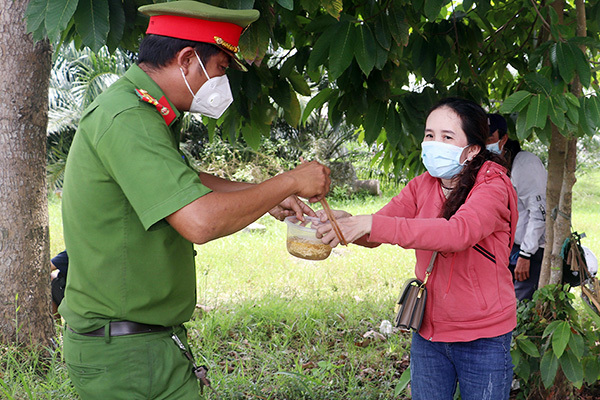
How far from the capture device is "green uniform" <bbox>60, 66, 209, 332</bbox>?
137 centimetres

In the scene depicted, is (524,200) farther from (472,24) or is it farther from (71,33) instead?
(71,33)

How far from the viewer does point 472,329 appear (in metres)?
1.82

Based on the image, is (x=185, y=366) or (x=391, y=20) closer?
(x=185, y=366)

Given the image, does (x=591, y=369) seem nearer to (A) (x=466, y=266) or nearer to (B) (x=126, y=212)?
(A) (x=466, y=266)

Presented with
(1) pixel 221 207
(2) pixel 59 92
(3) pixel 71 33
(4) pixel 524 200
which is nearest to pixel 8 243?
(3) pixel 71 33

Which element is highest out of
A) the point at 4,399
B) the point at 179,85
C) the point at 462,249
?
the point at 179,85

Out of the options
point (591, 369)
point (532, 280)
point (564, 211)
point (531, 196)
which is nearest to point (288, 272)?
point (532, 280)

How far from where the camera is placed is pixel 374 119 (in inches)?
96.3

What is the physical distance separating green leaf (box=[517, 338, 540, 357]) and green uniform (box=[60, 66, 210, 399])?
5.00 ft

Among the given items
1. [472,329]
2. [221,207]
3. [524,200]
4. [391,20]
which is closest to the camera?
[221,207]

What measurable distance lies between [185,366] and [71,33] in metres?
1.32

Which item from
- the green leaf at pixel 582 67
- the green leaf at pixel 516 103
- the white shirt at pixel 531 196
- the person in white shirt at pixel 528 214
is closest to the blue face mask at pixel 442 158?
the green leaf at pixel 516 103

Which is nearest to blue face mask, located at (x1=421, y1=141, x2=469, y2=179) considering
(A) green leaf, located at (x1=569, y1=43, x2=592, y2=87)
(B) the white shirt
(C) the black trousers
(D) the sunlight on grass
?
(A) green leaf, located at (x1=569, y1=43, x2=592, y2=87)

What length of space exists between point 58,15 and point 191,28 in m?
0.36
